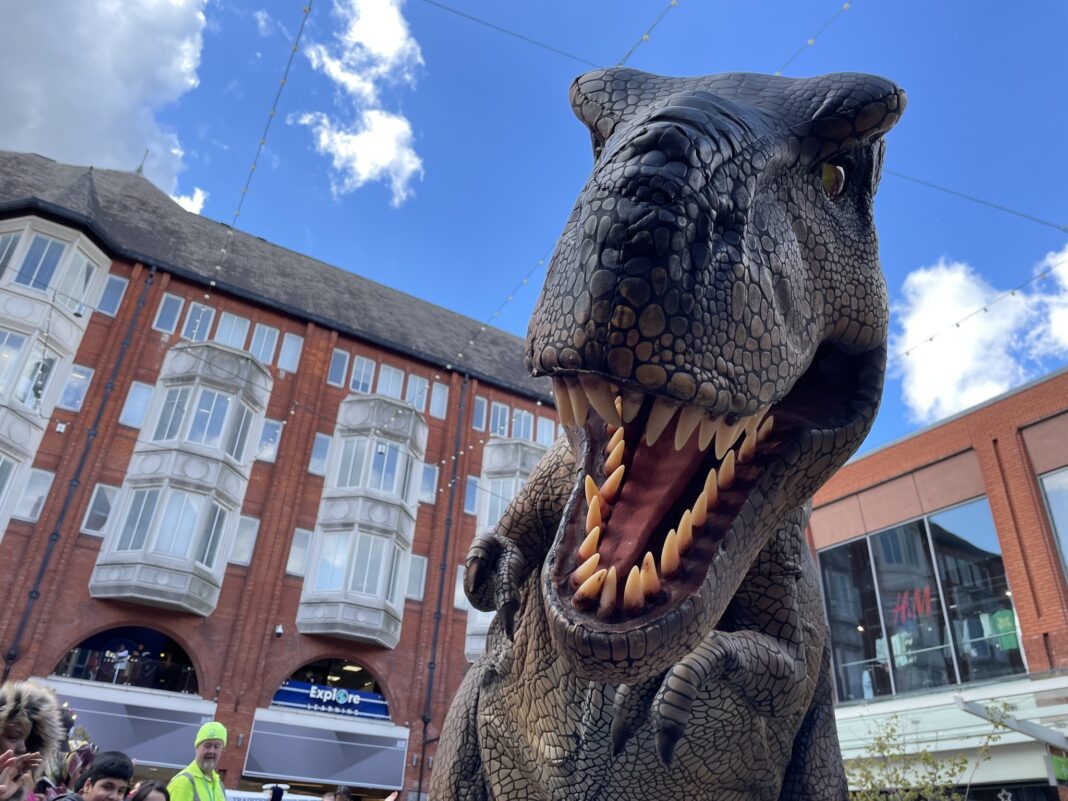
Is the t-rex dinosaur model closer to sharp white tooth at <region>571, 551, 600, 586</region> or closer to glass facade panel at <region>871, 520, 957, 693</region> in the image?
sharp white tooth at <region>571, 551, 600, 586</region>

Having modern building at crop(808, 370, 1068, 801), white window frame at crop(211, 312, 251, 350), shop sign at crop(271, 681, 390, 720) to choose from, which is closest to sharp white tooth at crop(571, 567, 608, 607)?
modern building at crop(808, 370, 1068, 801)

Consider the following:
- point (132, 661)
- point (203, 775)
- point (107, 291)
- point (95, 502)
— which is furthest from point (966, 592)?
point (107, 291)

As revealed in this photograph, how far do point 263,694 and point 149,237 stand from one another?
14000mm

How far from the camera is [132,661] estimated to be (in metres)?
18.5

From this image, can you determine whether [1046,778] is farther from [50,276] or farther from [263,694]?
[50,276]

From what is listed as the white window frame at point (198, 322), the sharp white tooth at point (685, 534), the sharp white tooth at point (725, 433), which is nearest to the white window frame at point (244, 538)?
the white window frame at point (198, 322)

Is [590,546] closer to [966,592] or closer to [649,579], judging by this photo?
[649,579]

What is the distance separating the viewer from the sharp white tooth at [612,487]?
1.32 m

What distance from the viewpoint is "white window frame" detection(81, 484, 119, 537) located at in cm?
1906

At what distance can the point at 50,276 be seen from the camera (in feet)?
65.6

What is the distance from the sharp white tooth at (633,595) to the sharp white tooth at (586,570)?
0.06m

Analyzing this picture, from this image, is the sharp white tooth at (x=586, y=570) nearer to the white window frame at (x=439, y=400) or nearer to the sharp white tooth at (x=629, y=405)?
the sharp white tooth at (x=629, y=405)

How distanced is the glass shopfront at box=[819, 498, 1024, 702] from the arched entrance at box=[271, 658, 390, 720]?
480 inches

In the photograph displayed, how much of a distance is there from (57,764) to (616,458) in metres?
4.90
